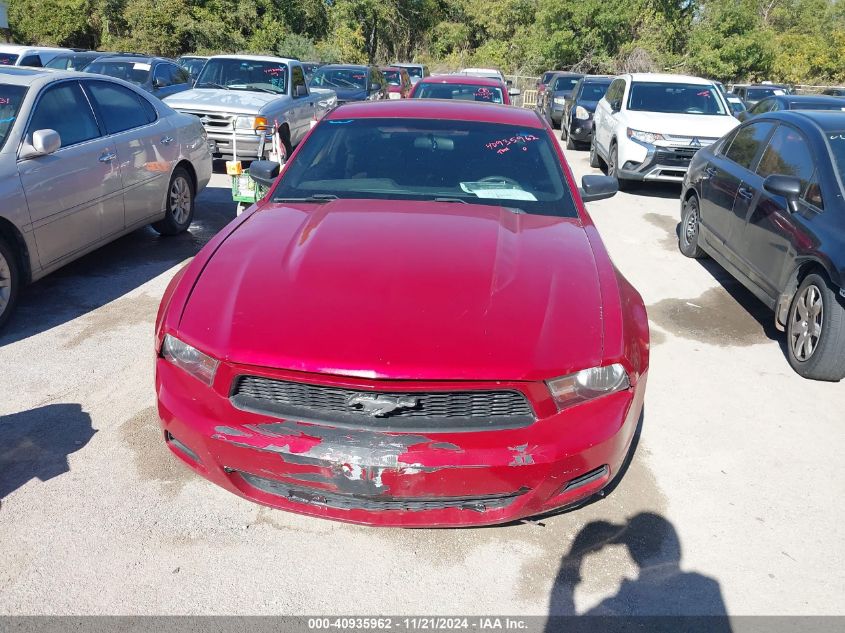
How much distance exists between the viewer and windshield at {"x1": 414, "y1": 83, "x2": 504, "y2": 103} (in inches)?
424

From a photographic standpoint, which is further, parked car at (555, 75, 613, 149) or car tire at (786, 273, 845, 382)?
parked car at (555, 75, 613, 149)

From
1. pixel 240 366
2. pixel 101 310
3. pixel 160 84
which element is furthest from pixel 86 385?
pixel 160 84

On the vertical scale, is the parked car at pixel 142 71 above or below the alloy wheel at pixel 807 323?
above

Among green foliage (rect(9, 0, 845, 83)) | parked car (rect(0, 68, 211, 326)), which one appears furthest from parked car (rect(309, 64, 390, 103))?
green foliage (rect(9, 0, 845, 83))

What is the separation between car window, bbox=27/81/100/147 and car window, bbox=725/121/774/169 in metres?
5.73

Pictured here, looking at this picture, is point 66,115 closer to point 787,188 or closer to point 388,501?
point 388,501

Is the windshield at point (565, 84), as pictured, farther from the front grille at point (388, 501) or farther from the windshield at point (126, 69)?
the front grille at point (388, 501)

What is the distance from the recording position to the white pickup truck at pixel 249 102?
1075 centimetres

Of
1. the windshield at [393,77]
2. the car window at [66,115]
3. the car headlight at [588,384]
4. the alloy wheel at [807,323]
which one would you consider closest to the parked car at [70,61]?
the windshield at [393,77]

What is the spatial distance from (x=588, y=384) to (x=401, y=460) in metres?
0.78

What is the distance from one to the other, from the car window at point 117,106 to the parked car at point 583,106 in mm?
10442

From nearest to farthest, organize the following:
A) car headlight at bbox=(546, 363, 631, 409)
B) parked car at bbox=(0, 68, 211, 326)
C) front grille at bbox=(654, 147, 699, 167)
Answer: car headlight at bbox=(546, 363, 631, 409) < parked car at bbox=(0, 68, 211, 326) < front grille at bbox=(654, 147, 699, 167)

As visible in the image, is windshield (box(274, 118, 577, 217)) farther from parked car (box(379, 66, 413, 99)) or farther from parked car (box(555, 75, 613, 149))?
parked car (box(379, 66, 413, 99))

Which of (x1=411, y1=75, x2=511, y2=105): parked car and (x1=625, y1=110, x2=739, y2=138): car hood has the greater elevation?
(x1=411, y1=75, x2=511, y2=105): parked car
